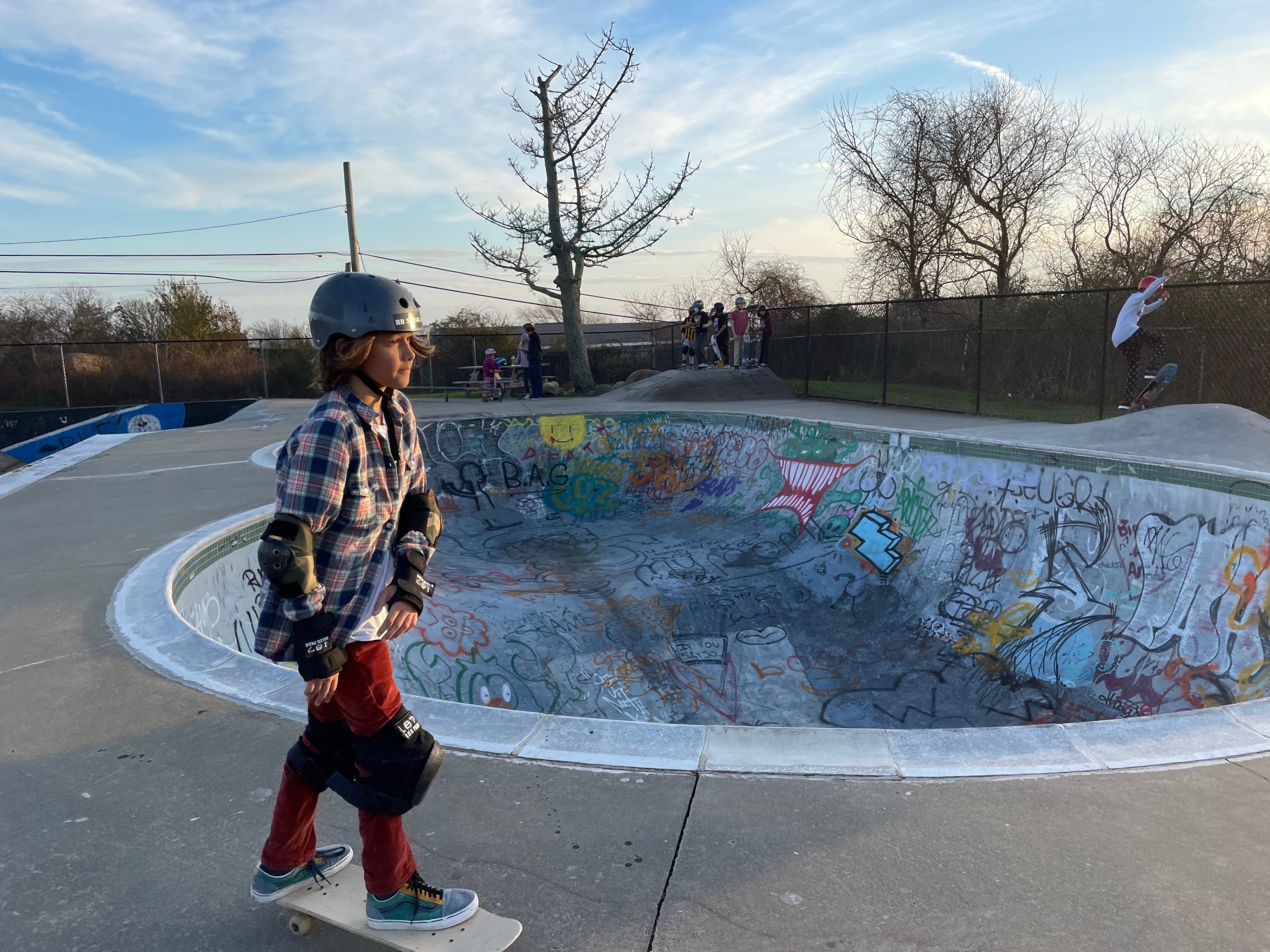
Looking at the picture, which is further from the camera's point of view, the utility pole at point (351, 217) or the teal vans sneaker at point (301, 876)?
the utility pole at point (351, 217)

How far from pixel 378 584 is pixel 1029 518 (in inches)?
274

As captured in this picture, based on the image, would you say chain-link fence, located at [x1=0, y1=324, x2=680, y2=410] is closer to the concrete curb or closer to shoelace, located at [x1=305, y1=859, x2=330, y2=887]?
the concrete curb

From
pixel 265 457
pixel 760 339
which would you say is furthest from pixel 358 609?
pixel 760 339

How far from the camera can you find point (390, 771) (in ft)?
6.03

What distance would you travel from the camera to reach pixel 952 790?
8.43 feet

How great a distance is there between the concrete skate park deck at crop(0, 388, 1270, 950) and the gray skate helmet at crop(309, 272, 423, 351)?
58.4 inches

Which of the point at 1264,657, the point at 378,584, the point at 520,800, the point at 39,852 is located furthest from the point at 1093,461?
the point at 39,852

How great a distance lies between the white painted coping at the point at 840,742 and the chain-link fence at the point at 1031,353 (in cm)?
915

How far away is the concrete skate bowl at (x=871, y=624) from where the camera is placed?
2.95 m

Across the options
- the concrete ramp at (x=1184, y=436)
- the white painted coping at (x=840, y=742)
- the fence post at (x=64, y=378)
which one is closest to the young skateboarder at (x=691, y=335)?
the concrete ramp at (x=1184, y=436)

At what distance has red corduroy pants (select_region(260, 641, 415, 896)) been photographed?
6.01ft

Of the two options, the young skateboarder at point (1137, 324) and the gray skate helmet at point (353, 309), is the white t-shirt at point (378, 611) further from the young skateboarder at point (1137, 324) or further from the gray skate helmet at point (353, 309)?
the young skateboarder at point (1137, 324)

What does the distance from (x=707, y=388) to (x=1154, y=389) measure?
837 cm

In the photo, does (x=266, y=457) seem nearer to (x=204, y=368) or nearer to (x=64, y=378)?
(x=64, y=378)
